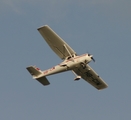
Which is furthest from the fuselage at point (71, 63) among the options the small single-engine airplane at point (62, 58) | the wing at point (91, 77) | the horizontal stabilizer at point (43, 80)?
the horizontal stabilizer at point (43, 80)

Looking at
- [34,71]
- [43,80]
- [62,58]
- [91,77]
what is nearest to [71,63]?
[62,58]

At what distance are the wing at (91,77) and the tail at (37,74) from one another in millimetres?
3589

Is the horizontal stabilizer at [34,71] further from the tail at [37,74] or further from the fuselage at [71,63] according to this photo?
the fuselage at [71,63]

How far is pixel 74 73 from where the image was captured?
6366cm

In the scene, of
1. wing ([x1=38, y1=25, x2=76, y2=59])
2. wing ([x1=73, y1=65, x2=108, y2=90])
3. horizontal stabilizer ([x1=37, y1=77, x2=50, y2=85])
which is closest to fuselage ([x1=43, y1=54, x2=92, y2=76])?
wing ([x1=38, y1=25, x2=76, y2=59])

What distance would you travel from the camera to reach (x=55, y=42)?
206ft

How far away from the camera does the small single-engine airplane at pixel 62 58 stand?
203 ft

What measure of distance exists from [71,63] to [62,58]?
2.02m

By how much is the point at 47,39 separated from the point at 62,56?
9.18 feet

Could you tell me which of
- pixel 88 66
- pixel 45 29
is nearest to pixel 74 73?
pixel 88 66

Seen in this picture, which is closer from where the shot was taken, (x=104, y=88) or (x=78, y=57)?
(x=78, y=57)

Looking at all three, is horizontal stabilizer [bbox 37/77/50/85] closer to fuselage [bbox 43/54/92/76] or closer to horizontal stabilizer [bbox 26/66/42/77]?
horizontal stabilizer [bbox 26/66/42/77]

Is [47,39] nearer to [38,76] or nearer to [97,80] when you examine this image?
[38,76]

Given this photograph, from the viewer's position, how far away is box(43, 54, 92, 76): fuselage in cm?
6184
